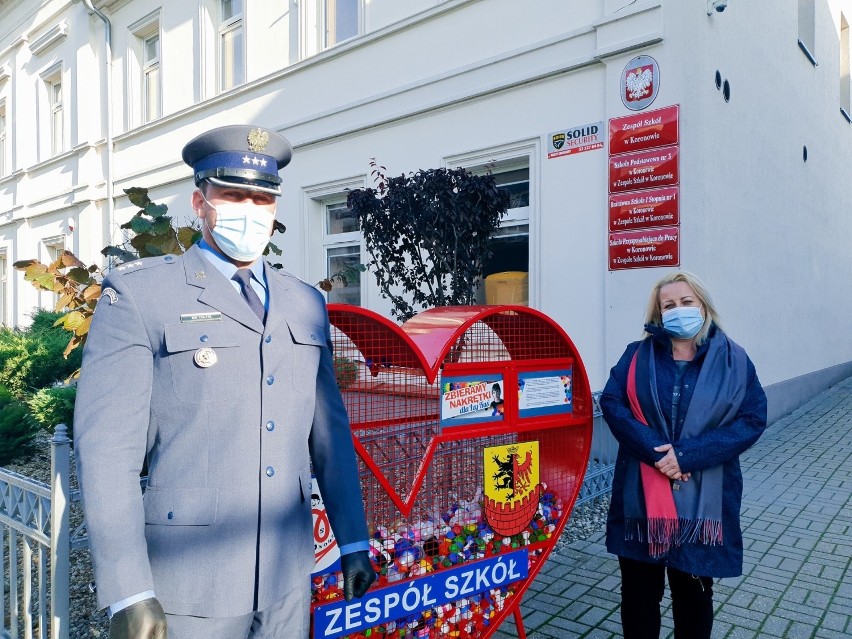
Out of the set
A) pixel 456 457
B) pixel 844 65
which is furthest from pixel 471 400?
pixel 844 65

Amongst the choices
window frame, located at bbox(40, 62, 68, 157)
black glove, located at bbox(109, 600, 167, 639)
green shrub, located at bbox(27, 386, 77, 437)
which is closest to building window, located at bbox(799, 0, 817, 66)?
green shrub, located at bbox(27, 386, 77, 437)

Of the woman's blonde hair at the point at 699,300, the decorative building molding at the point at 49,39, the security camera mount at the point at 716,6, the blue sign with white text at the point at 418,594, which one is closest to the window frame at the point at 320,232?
the security camera mount at the point at 716,6

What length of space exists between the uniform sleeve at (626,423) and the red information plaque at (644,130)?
373 centimetres

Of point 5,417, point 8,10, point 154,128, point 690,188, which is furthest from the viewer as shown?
point 8,10

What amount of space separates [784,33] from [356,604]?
9596mm

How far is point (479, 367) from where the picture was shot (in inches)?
97.6

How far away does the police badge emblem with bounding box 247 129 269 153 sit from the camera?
1699 mm

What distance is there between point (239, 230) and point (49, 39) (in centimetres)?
1594

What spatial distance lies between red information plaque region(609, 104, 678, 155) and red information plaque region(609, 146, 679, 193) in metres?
0.06

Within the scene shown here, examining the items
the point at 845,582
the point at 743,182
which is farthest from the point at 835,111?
the point at 845,582

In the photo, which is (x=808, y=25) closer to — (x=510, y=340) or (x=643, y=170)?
→ (x=643, y=170)

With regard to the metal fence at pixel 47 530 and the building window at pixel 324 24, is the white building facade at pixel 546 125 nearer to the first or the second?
the building window at pixel 324 24

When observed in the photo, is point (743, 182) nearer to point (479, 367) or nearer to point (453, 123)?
point (453, 123)

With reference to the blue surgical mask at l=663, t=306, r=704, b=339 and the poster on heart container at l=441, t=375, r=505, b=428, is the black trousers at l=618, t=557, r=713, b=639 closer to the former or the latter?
the poster on heart container at l=441, t=375, r=505, b=428
